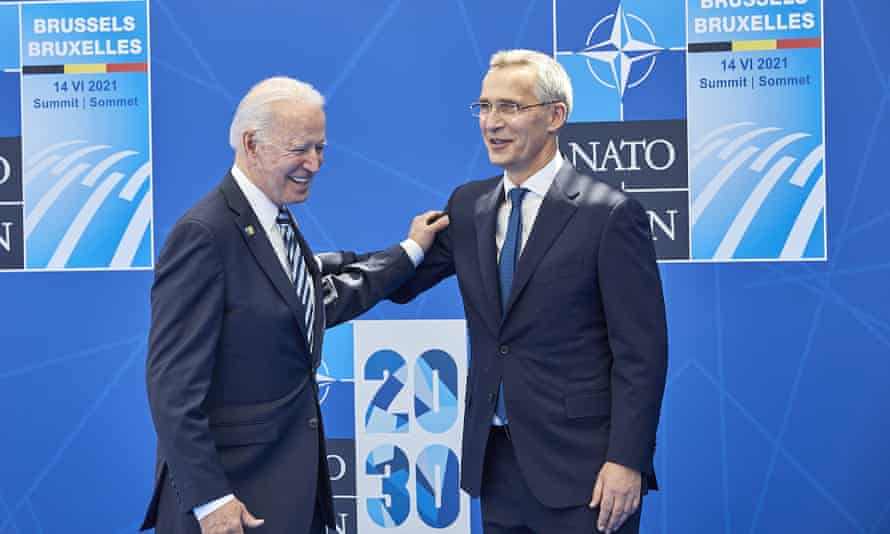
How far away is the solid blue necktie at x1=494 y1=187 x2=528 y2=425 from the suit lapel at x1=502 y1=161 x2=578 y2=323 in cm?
4

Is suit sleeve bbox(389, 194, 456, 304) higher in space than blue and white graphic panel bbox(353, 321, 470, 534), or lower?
higher

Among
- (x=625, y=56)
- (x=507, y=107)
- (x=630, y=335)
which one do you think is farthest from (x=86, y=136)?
(x=630, y=335)

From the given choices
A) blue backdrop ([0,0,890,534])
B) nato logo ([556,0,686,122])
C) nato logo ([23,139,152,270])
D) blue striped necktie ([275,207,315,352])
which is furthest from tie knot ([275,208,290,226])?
nato logo ([23,139,152,270])

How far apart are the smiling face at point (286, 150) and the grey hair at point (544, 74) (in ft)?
1.61

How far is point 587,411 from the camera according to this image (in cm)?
264

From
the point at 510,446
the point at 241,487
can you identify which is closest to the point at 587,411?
the point at 510,446

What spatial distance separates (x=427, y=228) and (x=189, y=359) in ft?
2.86

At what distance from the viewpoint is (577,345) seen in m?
2.63

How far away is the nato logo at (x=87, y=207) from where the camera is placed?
4215 mm

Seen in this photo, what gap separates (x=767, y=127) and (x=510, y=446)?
1744 millimetres

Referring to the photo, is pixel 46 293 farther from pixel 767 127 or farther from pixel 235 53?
pixel 767 127

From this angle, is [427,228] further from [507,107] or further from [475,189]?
[507,107]

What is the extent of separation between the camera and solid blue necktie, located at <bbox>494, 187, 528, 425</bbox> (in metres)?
2.70

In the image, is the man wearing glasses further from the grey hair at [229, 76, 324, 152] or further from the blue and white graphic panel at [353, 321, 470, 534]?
the blue and white graphic panel at [353, 321, 470, 534]
